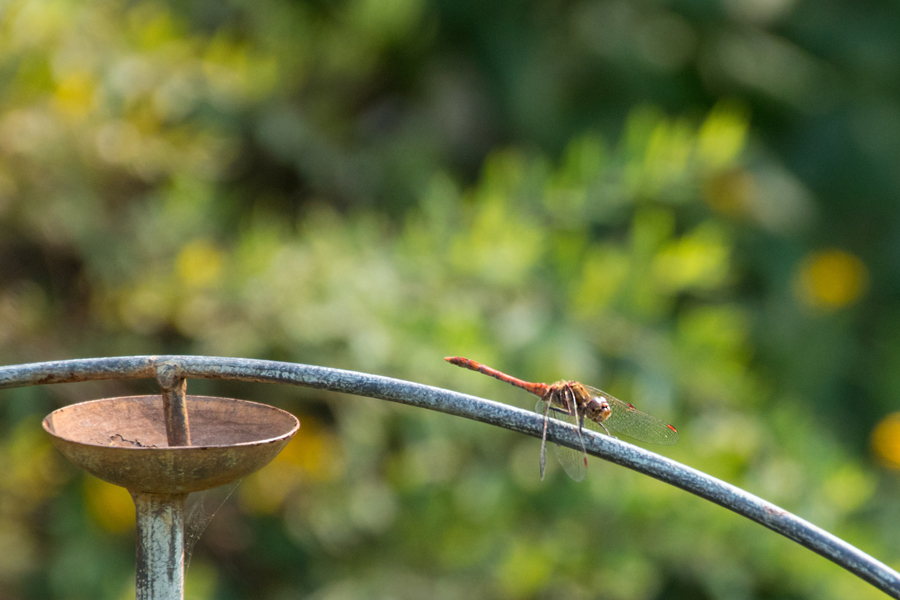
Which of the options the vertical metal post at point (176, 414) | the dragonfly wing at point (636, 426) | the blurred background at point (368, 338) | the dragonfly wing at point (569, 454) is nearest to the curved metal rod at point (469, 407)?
the vertical metal post at point (176, 414)

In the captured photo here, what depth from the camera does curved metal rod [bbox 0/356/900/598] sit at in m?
0.27

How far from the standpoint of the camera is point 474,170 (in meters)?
1.71

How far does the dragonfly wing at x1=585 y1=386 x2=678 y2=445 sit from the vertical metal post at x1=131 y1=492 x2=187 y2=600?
0.30 metres

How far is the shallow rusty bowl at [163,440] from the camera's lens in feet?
0.85

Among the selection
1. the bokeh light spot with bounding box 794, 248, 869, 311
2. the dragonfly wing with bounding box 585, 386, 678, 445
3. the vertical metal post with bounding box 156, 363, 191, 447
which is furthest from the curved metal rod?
the bokeh light spot with bounding box 794, 248, 869, 311

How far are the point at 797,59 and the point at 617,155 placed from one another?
95 cm

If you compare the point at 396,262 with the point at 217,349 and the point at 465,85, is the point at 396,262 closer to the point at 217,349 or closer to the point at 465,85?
the point at 217,349

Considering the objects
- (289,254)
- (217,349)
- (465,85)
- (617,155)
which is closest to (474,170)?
(465,85)

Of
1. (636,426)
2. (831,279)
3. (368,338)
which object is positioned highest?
(831,279)

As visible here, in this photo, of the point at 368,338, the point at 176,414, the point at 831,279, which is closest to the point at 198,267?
the point at 368,338

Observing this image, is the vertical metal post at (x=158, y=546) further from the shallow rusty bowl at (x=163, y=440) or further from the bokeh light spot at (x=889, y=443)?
the bokeh light spot at (x=889, y=443)

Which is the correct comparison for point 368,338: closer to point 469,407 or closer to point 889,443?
point 469,407

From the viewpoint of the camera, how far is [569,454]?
49 centimetres

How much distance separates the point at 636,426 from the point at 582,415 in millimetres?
109
